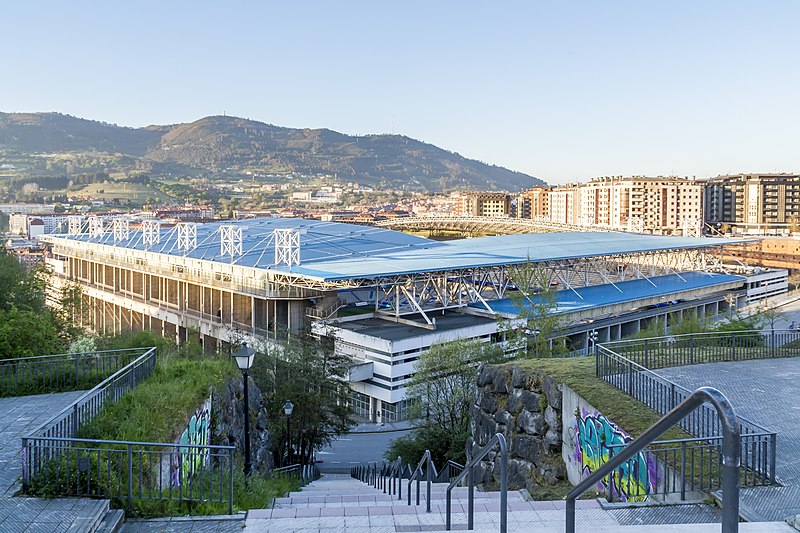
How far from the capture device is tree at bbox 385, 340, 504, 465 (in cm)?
2227

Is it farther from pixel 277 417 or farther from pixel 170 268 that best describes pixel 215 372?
pixel 170 268

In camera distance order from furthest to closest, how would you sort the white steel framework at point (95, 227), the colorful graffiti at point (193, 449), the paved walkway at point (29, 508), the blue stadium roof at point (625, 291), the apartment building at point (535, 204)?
the apartment building at point (535, 204)
the white steel framework at point (95, 227)
the blue stadium roof at point (625, 291)
the colorful graffiti at point (193, 449)
the paved walkway at point (29, 508)

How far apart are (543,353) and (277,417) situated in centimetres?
892

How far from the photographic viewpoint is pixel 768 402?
35.6 feet

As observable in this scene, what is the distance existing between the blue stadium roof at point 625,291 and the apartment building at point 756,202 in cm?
6553

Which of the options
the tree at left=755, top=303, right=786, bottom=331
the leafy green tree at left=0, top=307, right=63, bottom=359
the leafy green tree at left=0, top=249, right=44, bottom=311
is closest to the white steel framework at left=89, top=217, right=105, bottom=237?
the leafy green tree at left=0, top=249, right=44, bottom=311

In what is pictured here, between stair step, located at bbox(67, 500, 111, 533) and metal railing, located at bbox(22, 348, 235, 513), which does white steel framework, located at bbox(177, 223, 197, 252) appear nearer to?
metal railing, located at bbox(22, 348, 235, 513)

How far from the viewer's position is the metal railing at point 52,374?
11.6 metres

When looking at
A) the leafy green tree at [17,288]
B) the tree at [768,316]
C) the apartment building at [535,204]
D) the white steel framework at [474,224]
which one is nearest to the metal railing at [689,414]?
the tree at [768,316]

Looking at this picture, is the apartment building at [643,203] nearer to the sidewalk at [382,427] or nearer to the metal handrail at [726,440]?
the sidewalk at [382,427]

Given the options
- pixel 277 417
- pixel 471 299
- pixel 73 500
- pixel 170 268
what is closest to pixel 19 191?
pixel 170 268

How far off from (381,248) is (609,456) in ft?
129

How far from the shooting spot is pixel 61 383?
38.8ft

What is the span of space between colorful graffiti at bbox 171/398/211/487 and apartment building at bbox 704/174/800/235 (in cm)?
12123
